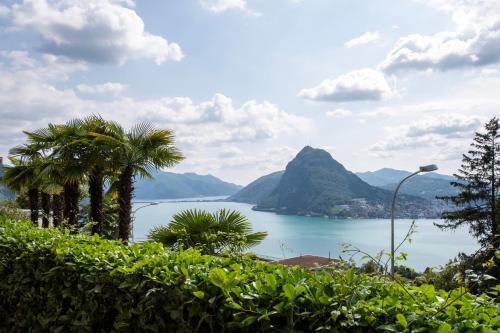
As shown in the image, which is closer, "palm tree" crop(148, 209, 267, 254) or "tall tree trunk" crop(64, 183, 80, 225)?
→ "palm tree" crop(148, 209, 267, 254)

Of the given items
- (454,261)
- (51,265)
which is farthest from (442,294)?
(51,265)

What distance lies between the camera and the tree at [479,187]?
36.4 metres

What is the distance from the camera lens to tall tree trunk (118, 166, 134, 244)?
13.9 meters

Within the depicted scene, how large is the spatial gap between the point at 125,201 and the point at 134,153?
1513 millimetres

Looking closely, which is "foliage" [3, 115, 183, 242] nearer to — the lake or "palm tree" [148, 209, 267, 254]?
"palm tree" [148, 209, 267, 254]

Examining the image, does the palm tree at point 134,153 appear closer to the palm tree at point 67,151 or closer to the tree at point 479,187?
the palm tree at point 67,151

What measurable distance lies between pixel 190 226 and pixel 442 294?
7.04 metres

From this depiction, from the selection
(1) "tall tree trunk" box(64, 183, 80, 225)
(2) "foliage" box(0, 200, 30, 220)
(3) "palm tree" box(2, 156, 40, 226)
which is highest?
(3) "palm tree" box(2, 156, 40, 226)

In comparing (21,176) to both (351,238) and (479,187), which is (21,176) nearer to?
(479,187)

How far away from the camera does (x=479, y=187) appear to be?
37781 millimetres

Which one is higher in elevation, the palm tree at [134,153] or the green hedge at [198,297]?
the palm tree at [134,153]

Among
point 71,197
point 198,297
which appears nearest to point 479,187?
point 71,197

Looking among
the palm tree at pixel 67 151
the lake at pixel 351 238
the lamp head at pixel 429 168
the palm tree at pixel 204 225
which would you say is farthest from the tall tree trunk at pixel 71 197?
the lake at pixel 351 238

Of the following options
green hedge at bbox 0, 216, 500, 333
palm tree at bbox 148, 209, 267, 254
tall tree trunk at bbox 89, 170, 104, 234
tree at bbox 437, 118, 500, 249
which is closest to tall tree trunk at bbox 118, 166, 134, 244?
tall tree trunk at bbox 89, 170, 104, 234
